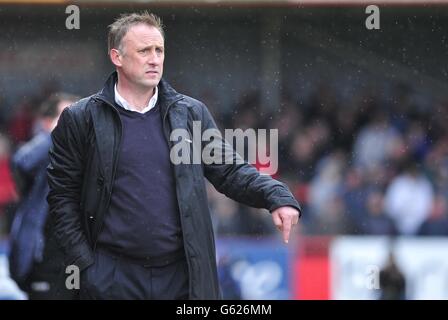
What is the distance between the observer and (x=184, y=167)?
490cm

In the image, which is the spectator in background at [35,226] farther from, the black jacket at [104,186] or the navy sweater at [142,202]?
the navy sweater at [142,202]

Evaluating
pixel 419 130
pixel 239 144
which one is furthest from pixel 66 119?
pixel 419 130

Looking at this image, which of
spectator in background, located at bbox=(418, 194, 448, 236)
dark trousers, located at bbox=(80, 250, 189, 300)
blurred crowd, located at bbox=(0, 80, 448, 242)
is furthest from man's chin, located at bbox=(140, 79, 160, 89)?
spectator in background, located at bbox=(418, 194, 448, 236)

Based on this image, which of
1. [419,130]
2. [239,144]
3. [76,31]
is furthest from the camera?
[76,31]

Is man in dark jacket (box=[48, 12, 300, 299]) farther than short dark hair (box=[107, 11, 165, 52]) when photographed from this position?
No

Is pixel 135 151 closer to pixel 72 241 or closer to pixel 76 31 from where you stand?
pixel 72 241

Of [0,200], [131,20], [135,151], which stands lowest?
[0,200]

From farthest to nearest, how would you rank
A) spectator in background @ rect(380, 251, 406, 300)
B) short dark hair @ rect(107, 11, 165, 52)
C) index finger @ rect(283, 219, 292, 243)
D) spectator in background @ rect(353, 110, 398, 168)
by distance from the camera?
spectator in background @ rect(353, 110, 398, 168) → spectator in background @ rect(380, 251, 406, 300) → short dark hair @ rect(107, 11, 165, 52) → index finger @ rect(283, 219, 292, 243)

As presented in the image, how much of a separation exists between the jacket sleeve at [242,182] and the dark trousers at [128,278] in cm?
36

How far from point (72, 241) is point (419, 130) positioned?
7.94 meters

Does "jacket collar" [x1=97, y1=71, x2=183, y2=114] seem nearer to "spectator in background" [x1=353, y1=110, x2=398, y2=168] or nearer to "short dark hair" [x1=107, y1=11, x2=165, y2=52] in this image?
"short dark hair" [x1=107, y1=11, x2=165, y2=52]

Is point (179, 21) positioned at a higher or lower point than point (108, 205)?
higher

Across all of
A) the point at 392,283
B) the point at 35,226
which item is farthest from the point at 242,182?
the point at 392,283

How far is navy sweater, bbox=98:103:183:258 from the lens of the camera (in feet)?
16.0
